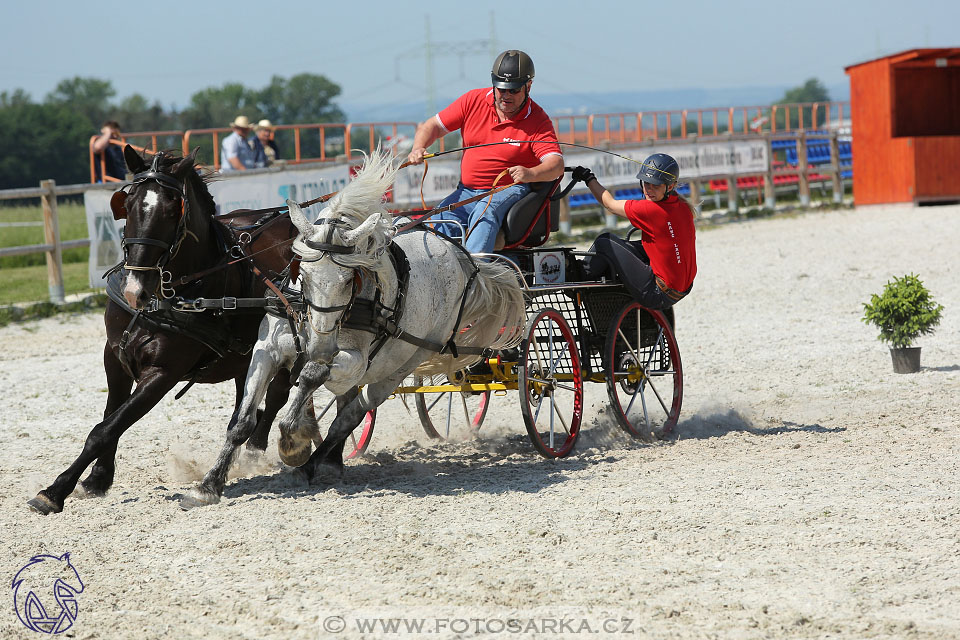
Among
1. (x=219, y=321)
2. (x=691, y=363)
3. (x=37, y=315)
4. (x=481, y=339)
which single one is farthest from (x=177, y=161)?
(x=37, y=315)

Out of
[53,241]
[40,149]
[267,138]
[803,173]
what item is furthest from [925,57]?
[40,149]

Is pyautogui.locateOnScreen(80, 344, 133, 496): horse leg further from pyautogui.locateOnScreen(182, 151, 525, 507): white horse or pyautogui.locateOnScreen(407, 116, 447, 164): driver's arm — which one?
pyautogui.locateOnScreen(407, 116, 447, 164): driver's arm

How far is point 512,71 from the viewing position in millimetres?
6453

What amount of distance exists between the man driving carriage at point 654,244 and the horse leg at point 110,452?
2820 mm

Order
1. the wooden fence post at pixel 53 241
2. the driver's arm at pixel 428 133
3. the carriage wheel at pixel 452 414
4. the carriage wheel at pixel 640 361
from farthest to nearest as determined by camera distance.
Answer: the wooden fence post at pixel 53 241 → the carriage wheel at pixel 452 414 → the carriage wheel at pixel 640 361 → the driver's arm at pixel 428 133

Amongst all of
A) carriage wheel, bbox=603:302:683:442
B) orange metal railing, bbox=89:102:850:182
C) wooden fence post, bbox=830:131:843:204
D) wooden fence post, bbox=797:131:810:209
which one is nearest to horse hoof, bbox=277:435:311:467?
carriage wheel, bbox=603:302:683:442

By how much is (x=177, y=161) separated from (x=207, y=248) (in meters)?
0.48

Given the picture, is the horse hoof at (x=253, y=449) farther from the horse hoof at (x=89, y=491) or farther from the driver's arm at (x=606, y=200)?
the driver's arm at (x=606, y=200)

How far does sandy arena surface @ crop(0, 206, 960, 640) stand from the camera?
3977 millimetres

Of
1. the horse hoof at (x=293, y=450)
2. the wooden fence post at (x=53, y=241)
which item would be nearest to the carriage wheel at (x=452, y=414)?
the horse hoof at (x=293, y=450)

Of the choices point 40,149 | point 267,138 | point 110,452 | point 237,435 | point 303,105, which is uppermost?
point 303,105

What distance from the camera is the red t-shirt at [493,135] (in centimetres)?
663

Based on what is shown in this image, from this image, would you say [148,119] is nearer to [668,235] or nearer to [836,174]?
[836,174]

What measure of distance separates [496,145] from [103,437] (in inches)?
110
